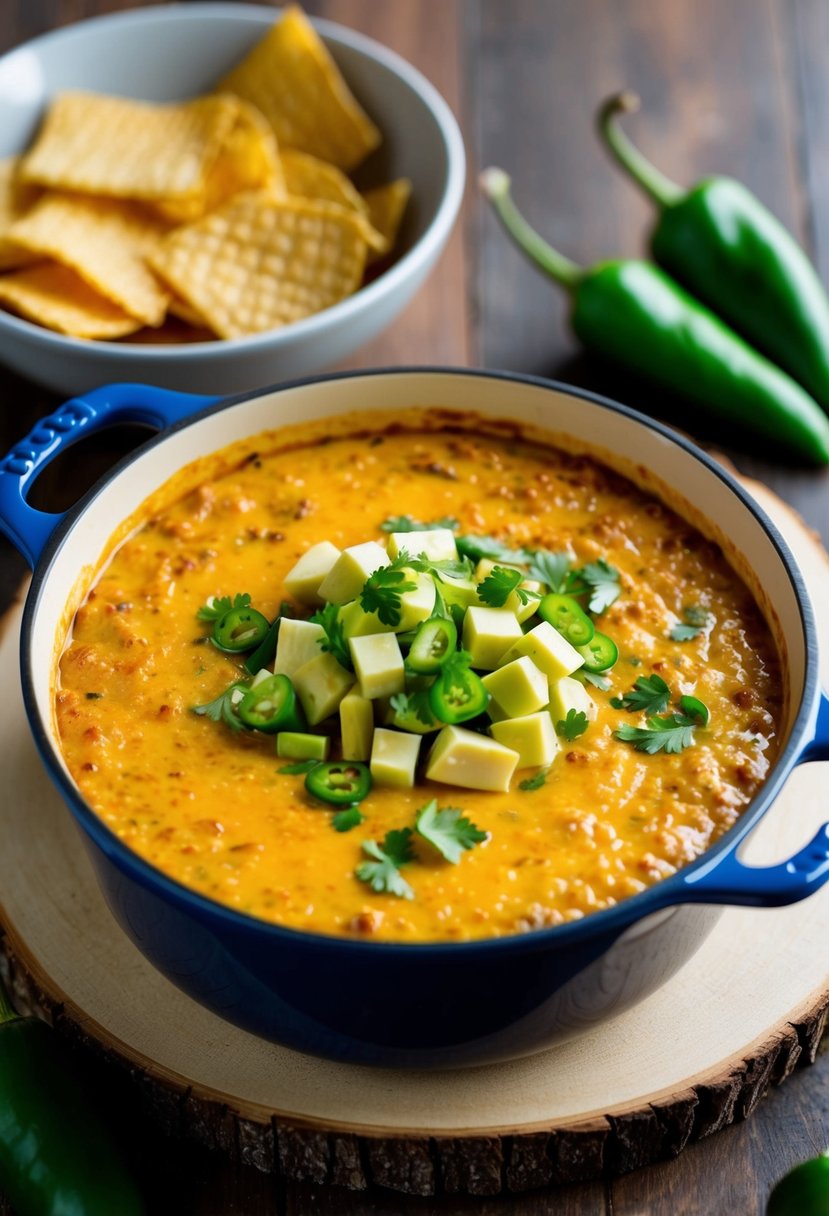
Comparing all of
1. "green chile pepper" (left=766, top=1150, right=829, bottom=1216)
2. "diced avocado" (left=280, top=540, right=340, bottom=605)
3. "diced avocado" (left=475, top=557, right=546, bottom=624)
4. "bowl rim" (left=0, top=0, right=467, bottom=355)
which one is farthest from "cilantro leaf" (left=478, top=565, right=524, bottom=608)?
"bowl rim" (left=0, top=0, right=467, bottom=355)

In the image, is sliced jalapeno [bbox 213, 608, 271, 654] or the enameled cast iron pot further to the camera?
sliced jalapeno [bbox 213, 608, 271, 654]

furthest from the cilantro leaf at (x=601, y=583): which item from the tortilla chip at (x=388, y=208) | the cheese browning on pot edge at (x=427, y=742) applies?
the tortilla chip at (x=388, y=208)

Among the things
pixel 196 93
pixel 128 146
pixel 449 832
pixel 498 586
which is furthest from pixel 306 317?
pixel 449 832

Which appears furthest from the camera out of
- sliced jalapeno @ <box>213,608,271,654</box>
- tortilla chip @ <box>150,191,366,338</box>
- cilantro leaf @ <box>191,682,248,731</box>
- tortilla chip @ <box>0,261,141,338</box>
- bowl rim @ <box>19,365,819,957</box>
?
tortilla chip @ <box>150,191,366,338</box>

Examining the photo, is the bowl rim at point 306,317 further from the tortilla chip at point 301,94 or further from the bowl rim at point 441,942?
the bowl rim at point 441,942

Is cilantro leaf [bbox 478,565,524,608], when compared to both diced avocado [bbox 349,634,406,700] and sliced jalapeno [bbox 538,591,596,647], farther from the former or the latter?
diced avocado [bbox 349,634,406,700]

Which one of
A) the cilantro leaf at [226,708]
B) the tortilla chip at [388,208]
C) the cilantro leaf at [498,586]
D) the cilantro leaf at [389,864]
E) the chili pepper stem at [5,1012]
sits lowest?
the chili pepper stem at [5,1012]
